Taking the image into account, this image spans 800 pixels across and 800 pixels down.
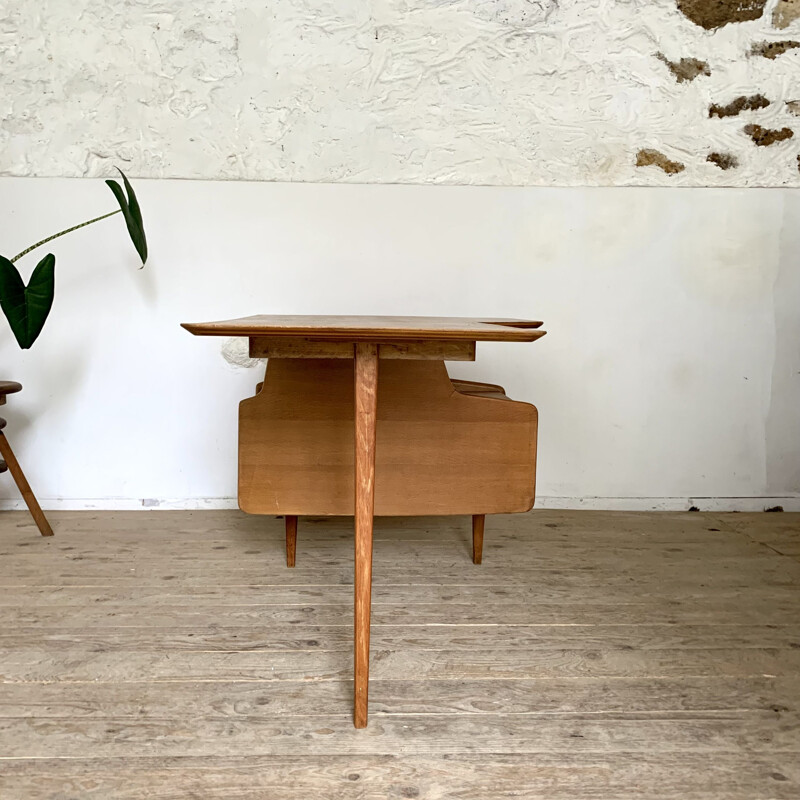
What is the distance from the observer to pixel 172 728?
4.19 feet

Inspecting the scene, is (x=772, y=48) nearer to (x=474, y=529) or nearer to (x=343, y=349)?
(x=474, y=529)

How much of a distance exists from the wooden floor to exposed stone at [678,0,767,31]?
2.00 meters

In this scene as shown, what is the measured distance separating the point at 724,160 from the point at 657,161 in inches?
10.7

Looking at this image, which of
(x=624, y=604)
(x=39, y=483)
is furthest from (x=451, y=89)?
(x=39, y=483)

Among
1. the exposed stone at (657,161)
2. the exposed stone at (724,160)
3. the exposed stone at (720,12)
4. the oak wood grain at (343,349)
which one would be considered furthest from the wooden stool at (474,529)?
the exposed stone at (720,12)

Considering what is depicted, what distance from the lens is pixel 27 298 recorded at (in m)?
2.00

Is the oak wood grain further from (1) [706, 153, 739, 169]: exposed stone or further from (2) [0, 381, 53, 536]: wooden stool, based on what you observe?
(1) [706, 153, 739, 169]: exposed stone

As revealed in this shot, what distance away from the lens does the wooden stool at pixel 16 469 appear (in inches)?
94.6

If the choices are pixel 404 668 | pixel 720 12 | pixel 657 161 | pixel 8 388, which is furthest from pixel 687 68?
pixel 8 388

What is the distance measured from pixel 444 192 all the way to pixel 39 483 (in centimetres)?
199

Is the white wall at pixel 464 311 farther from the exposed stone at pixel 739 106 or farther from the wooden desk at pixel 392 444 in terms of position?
the wooden desk at pixel 392 444

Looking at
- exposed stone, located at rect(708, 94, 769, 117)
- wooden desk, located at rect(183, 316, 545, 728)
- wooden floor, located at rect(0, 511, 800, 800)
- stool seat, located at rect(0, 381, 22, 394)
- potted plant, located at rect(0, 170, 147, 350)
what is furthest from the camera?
exposed stone, located at rect(708, 94, 769, 117)

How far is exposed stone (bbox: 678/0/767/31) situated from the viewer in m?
2.78

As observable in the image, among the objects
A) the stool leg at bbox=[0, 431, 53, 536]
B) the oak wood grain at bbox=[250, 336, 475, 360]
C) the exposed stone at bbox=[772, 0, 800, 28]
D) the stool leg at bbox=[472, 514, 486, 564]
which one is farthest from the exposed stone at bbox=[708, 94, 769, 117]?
the stool leg at bbox=[0, 431, 53, 536]
